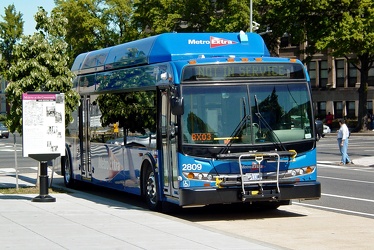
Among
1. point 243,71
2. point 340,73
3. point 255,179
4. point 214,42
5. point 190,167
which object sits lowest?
point 255,179

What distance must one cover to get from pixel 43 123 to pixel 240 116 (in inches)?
186

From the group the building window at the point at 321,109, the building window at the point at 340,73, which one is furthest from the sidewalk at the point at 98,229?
the building window at the point at 321,109

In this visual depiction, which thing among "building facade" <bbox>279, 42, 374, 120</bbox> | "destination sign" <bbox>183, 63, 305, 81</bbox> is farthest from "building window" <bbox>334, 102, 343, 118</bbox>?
"destination sign" <bbox>183, 63, 305, 81</bbox>

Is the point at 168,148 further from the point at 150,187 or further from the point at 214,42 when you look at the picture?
the point at 214,42

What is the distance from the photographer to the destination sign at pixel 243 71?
14570mm

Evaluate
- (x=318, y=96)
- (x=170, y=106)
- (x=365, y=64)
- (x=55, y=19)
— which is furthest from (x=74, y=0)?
(x=170, y=106)

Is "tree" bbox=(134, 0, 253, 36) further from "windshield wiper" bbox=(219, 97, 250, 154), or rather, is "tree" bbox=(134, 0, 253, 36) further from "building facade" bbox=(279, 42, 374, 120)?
"windshield wiper" bbox=(219, 97, 250, 154)

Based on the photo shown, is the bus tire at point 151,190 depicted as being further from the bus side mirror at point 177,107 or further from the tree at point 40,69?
the tree at point 40,69

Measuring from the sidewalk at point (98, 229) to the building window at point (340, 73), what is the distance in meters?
60.1

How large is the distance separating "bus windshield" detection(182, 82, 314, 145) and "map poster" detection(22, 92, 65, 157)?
375 centimetres

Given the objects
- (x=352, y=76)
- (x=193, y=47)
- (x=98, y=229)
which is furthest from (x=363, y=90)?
(x=98, y=229)

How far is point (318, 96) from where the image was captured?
→ 250ft

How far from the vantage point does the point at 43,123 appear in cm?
1708

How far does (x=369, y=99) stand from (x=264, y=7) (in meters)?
14.0
